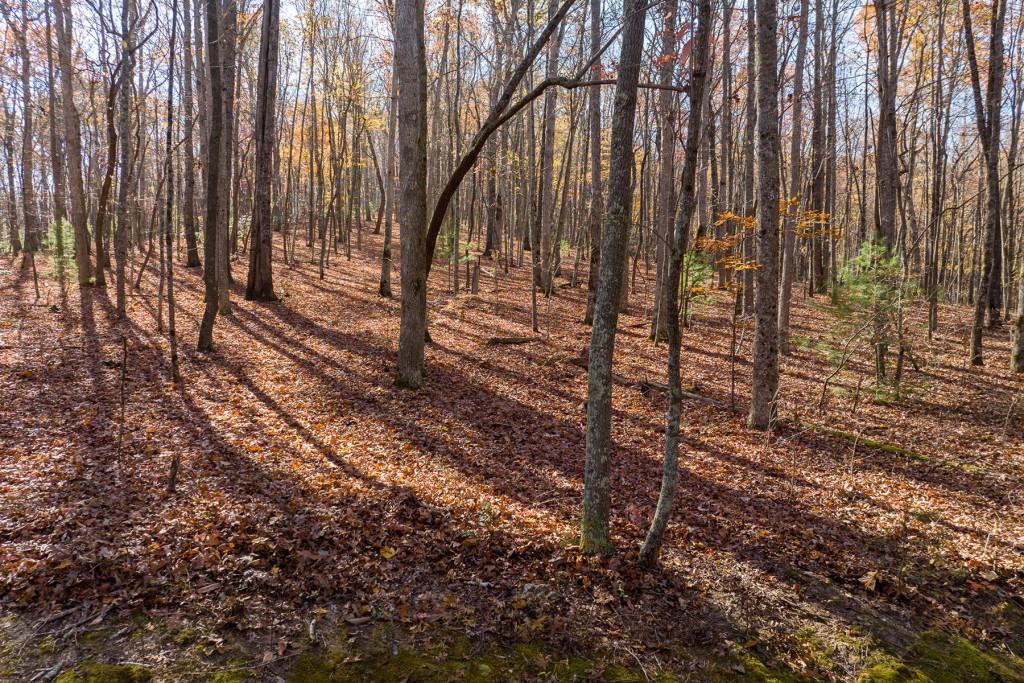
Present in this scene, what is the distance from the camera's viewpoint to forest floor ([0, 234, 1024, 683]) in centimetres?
363

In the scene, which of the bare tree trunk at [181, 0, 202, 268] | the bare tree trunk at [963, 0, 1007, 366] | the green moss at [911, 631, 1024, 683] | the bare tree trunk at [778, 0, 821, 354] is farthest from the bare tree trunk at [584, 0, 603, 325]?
the green moss at [911, 631, 1024, 683]

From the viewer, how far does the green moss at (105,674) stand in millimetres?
3090

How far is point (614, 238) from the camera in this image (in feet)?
13.4

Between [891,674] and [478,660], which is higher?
[478,660]

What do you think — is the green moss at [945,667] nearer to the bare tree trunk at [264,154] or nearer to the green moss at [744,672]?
the green moss at [744,672]

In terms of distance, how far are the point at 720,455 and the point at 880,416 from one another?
3290 mm

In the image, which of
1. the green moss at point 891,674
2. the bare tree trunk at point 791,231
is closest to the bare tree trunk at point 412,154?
the green moss at point 891,674

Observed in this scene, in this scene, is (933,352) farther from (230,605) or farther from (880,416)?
(230,605)

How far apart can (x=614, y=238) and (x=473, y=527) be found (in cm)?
292

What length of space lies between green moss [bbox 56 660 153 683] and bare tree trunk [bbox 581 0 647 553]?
3.22 m

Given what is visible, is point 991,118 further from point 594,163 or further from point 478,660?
point 478,660

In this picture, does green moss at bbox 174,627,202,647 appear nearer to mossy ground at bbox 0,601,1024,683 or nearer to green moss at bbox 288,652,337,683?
mossy ground at bbox 0,601,1024,683

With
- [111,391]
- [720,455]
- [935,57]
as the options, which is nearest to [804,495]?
[720,455]

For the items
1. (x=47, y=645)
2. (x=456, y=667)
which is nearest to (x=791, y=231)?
(x=456, y=667)
